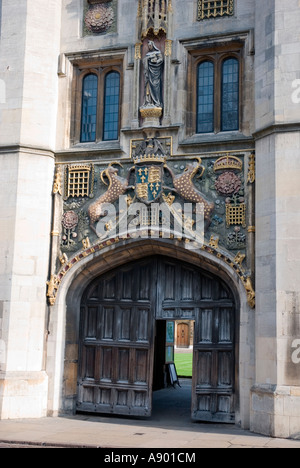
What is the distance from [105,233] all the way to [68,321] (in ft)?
7.55

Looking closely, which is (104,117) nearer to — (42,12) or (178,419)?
(42,12)

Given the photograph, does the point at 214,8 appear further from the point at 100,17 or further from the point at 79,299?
the point at 79,299

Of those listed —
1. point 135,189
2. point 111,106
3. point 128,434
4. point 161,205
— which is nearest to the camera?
point 128,434

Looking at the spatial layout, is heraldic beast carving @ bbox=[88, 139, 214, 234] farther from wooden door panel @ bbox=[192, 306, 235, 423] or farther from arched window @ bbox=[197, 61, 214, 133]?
wooden door panel @ bbox=[192, 306, 235, 423]

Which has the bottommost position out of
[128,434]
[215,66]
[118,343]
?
[128,434]

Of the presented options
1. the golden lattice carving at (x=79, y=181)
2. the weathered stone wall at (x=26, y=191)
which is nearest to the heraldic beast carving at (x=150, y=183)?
the golden lattice carving at (x=79, y=181)

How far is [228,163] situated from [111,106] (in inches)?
138

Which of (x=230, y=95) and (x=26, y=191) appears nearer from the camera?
(x=230, y=95)

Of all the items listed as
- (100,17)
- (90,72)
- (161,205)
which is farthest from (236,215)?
(100,17)

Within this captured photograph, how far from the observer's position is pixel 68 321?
14484mm

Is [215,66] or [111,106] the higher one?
[215,66]

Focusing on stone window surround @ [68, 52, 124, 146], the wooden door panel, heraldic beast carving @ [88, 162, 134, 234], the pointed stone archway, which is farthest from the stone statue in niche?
the wooden door panel

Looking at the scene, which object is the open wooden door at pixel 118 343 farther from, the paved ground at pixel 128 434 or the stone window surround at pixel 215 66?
the stone window surround at pixel 215 66

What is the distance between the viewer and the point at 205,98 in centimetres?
1433
